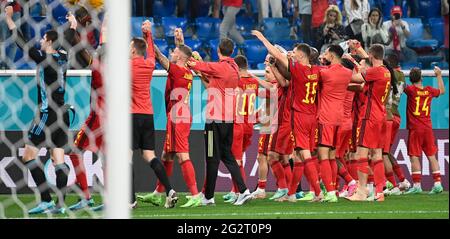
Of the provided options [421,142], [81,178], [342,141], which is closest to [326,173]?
[342,141]

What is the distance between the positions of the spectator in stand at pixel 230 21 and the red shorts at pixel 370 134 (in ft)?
12.7

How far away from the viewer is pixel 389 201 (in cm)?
1162

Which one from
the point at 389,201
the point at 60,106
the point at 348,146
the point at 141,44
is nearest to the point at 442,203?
the point at 389,201

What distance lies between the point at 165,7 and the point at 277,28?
5.72 ft

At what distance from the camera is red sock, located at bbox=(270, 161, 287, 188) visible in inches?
461

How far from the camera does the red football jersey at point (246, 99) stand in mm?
11953

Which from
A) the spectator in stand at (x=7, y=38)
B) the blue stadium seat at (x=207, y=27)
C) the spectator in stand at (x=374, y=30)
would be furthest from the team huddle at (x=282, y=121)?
the blue stadium seat at (x=207, y=27)

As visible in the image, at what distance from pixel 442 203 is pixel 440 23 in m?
5.40

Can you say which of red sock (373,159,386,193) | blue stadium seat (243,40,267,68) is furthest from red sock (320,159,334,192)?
blue stadium seat (243,40,267,68)

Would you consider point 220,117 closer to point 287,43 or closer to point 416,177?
point 416,177

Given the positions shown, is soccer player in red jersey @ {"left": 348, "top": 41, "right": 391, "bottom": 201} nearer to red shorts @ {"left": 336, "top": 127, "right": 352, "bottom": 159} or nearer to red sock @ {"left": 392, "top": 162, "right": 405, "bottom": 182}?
red shorts @ {"left": 336, "top": 127, "right": 352, "bottom": 159}

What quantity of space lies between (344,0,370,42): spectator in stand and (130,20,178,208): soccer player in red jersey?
4829 mm

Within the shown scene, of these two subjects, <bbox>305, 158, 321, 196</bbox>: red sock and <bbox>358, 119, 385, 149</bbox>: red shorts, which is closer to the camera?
<bbox>305, 158, 321, 196</bbox>: red sock

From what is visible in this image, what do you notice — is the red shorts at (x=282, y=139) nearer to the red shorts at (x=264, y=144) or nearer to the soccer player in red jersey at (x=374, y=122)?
the red shorts at (x=264, y=144)
